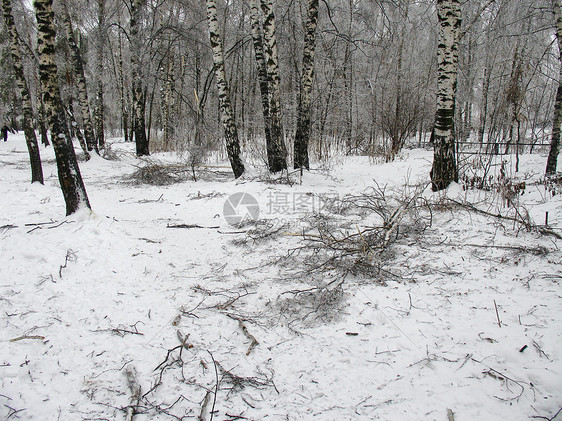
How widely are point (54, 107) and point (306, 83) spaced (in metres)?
5.02

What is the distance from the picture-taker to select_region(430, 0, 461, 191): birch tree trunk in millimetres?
5012

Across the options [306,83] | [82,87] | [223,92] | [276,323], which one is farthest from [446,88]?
[82,87]

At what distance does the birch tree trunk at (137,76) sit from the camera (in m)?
10.6

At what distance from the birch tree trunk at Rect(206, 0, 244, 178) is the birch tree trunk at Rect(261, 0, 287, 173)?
2.90 ft

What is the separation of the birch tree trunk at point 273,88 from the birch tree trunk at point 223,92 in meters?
0.88

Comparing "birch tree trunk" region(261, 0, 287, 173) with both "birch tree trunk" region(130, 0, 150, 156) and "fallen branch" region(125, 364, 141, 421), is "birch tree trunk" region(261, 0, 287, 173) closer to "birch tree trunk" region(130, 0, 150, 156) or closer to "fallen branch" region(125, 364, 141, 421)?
"fallen branch" region(125, 364, 141, 421)

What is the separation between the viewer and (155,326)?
2.46m

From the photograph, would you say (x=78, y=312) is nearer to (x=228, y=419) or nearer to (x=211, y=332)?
(x=211, y=332)

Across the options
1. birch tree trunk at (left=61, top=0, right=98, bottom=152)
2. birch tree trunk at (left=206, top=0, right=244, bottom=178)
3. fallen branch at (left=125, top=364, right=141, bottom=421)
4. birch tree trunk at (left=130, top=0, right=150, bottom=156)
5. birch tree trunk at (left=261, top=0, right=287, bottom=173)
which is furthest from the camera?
birch tree trunk at (left=61, top=0, right=98, bottom=152)

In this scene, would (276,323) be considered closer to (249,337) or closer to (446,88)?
(249,337)

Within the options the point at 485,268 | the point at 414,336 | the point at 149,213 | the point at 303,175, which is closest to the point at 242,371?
the point at 414,336

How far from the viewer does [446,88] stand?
16.9 ft

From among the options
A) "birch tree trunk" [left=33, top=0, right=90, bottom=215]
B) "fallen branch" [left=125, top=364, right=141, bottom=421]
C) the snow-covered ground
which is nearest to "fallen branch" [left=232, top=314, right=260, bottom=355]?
the snow-covered ground
